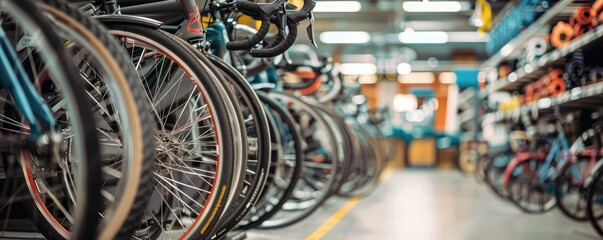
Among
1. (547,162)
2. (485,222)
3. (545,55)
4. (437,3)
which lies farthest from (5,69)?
(437,3)

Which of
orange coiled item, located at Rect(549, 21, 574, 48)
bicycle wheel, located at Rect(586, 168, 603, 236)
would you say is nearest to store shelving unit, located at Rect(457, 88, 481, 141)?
orange coiled item, located at Rect(549, 21, 574, 48)

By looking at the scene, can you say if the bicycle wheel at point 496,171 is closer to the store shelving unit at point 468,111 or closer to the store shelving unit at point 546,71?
the store shelving unit at point 546,71

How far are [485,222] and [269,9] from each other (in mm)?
2518

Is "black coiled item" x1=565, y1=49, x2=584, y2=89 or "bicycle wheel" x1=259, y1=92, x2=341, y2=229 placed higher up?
"black coiled item" x1=565, y1=49, x2=584, y2=89

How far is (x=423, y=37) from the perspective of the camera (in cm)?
1622

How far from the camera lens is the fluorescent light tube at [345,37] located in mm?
15352

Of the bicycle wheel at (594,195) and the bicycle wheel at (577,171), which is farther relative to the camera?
the bicycle wheel at (577,171)

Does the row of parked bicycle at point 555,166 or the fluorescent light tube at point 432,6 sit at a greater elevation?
the fluorescent light tube at point 432,6

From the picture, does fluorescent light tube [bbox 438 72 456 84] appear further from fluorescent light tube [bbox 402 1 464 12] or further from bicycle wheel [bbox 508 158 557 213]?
bicycle wheel [bbox 508 158 557 213]

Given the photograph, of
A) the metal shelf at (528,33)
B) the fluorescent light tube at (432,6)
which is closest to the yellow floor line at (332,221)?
the metal shelf at (528,33)

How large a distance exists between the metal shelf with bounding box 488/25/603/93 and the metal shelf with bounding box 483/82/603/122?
0.90 feet

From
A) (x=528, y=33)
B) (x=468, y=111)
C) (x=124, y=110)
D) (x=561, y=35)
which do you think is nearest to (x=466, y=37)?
(x=468, y=111)

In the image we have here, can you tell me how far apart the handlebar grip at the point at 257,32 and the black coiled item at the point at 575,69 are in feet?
9.55

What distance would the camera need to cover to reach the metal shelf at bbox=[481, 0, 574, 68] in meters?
4.93
